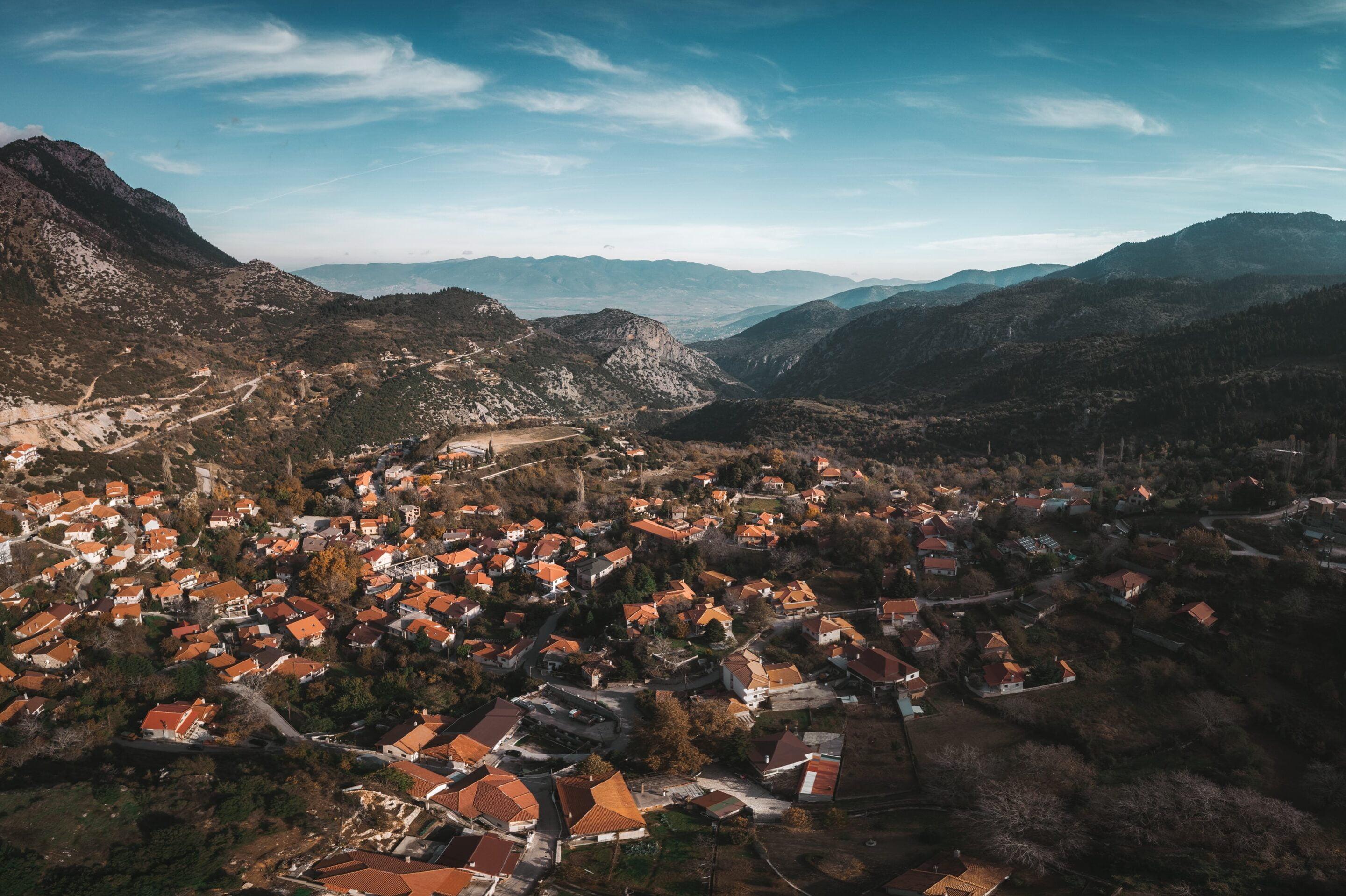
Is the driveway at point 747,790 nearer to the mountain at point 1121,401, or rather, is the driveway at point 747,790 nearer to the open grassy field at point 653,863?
the open grassy field at point 653,863

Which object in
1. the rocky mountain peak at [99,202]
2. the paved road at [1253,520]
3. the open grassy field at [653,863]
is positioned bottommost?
the open grassy field at [653,863]

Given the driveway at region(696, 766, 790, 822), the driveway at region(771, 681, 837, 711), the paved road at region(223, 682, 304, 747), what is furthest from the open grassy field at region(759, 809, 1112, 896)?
the paved road at region(223, 682, 304, 747)

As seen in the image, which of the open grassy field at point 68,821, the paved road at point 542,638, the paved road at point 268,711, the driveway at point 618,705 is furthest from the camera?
the paved road at point 542,638

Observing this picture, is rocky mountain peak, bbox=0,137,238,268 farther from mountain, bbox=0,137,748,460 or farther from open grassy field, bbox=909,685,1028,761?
open grassy field, bbox=909,685,1028,761

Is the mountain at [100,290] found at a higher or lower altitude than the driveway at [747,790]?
higher

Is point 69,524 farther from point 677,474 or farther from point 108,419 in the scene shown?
point 677,474

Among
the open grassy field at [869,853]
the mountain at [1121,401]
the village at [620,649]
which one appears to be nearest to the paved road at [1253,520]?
the village at [620,649]

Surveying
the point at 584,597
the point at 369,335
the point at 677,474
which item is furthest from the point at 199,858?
the point at 369,335
